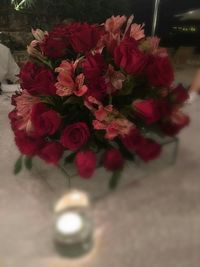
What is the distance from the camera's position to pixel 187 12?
5.01 feet

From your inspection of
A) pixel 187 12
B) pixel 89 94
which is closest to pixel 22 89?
pixel 89 94

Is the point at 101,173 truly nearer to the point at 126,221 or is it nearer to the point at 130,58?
the point at 126,221

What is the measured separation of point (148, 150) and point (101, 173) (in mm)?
85

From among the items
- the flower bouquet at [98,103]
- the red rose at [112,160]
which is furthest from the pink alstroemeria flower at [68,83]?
the red rose at [112,160]

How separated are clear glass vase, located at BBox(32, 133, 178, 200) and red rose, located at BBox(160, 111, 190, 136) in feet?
0.07

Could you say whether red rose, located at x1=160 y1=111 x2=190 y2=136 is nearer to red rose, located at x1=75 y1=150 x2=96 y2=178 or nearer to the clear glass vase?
the clear glass vase

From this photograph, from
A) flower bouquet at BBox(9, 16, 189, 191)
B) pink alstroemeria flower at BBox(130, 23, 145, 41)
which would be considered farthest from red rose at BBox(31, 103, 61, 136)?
pink alstroemeria flower at BBox(130, 23, 145, 41)

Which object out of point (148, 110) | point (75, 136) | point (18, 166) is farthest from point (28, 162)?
point (148, 110)

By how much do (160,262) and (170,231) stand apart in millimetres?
60

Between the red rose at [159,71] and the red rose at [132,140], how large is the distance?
85 mm

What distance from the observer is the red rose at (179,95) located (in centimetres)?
54

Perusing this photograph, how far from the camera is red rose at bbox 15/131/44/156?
1.71 ft

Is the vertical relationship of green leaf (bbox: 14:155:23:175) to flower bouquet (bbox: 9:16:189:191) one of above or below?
below

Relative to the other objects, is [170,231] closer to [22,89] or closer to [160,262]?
[160,262]
